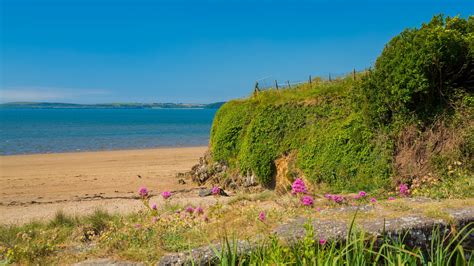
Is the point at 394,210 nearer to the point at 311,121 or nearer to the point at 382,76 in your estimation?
the point at 382,76

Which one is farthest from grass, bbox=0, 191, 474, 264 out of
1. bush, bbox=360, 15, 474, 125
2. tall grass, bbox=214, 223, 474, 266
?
bush, bbox=360, 15, 474, 125

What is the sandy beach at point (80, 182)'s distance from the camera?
15.8 meters

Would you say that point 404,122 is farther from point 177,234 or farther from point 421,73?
point 177,234

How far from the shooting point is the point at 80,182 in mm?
21781

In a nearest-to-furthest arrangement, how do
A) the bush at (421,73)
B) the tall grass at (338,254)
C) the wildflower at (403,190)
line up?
the tall grass at (338,254)
the wildflower at (403,190)
the bush at (421,73)

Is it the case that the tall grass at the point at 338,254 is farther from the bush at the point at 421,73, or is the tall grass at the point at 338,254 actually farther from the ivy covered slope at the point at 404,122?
the bush at the point at 421,73

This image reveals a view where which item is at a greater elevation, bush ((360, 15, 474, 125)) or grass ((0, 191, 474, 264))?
bush ((360, 15, 474, 125))

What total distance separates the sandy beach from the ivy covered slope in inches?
261

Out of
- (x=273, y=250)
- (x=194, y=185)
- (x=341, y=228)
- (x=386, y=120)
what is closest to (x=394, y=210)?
(x=341, y=228)

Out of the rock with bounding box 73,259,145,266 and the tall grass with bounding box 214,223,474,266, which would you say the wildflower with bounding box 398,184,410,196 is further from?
the rock with bounding box 73,259,145,266

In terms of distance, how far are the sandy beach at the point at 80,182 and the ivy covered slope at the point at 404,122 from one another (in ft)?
21.7

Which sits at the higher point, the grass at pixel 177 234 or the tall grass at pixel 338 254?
the tall grass at pixel 338 254

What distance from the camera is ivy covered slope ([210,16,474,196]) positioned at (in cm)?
1095

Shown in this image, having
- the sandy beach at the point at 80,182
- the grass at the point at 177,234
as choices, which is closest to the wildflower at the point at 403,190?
the grass at the point at 177,234
